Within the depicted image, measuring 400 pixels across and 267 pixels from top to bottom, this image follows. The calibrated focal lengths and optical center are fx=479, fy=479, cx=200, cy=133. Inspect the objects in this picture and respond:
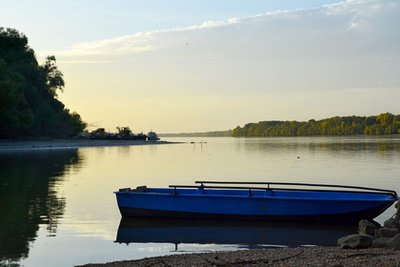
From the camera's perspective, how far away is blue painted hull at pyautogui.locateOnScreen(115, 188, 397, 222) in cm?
1755

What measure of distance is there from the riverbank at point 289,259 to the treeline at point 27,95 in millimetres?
67471

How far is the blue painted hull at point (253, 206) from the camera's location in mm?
17547

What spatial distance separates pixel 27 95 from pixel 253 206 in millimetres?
81967

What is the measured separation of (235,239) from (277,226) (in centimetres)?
253

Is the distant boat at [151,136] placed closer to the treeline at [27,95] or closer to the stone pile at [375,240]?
the treeline at [27,95]

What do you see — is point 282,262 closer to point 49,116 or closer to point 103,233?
point 103,233

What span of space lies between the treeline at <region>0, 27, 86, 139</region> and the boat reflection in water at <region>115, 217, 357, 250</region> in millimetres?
61711

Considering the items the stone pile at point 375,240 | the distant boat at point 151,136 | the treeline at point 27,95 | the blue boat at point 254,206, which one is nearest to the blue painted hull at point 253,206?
the blue boat at point 254,206

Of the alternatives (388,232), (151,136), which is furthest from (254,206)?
(151,136)

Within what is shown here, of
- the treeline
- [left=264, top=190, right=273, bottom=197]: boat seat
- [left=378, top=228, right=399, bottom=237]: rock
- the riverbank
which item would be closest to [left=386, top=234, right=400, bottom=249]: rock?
the riverbank

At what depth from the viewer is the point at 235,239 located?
1566cm

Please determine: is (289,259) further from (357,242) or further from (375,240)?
(375,240)

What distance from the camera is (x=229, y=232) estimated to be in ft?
54.9

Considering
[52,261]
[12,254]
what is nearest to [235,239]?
[52,261]
